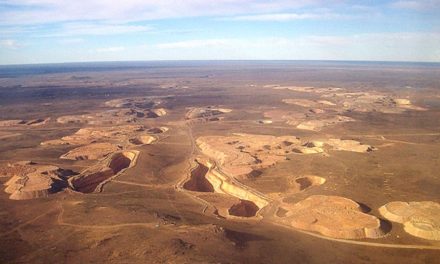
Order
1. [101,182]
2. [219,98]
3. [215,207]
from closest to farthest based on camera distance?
[215,207]
[101,182]
[219,98]

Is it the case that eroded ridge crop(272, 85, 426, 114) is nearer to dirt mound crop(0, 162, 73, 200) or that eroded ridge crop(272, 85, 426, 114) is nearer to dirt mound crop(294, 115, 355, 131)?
dirt mound crop(294, 115, 355, 131)

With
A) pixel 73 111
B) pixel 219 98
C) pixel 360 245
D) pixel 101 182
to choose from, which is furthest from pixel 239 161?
pixel 219 98

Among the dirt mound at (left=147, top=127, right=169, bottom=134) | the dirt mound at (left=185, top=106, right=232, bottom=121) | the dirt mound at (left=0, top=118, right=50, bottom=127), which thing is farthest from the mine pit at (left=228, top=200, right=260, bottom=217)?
the dirt mound at (left=0, top=118, right=50, bottom=127)

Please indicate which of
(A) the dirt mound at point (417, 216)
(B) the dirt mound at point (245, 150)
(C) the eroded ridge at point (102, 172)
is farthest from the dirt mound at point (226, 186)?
(A) the dirt mound at point (417, 216)

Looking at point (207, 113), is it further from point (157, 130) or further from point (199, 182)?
point (199, 182)

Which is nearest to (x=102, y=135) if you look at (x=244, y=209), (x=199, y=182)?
(x=199, y=182)

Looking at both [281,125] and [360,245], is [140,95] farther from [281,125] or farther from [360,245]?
[360,245]
